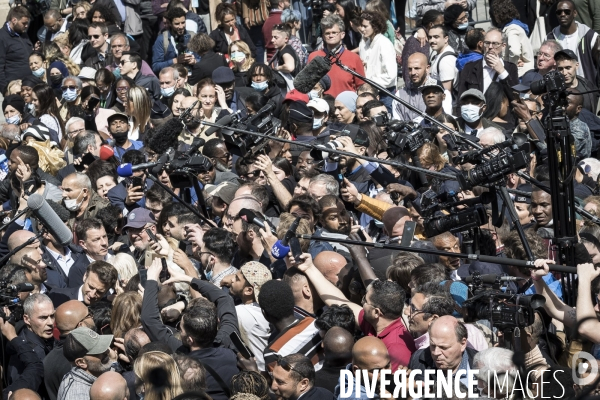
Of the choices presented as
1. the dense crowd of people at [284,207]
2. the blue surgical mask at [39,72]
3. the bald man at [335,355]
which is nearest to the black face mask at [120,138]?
the dense crowd of people at [284,207]

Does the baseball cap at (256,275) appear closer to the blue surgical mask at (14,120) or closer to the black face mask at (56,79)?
the blue surgical mask at (14,120)

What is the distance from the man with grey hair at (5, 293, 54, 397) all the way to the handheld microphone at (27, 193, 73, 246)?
19.9 inches

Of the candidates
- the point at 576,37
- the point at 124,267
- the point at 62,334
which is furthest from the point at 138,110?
the point at 576,37

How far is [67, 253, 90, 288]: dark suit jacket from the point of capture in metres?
9.23

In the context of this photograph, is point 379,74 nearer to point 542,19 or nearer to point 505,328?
point 542,19

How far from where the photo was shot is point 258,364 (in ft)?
24.1

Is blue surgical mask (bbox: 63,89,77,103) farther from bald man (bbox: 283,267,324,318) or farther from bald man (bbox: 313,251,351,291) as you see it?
bald man (bbox: 283,267,324,318)

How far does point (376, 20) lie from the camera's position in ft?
42.5

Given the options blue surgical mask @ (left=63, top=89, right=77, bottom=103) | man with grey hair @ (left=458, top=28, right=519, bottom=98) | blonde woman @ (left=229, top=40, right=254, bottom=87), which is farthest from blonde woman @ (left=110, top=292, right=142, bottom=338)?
blue surgical mask @ (left=63, top=89, right=77, bottom=103)

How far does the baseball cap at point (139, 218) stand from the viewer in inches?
378

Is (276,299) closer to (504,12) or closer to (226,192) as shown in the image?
(226,192)

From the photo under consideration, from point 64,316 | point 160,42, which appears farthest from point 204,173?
point 160,42

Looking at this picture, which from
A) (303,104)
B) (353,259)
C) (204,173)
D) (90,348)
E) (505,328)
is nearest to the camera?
(505,328)

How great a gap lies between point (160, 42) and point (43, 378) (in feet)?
25.7
